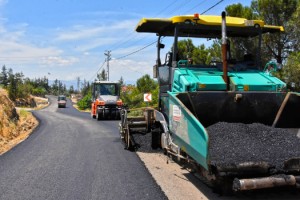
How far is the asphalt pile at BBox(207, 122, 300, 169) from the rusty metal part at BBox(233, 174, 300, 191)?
0.66 ft

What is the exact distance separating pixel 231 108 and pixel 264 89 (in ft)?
2.56

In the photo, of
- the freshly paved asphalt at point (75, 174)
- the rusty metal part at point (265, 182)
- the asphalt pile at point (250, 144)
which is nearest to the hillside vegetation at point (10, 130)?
the freshly paved asphalt at point (75, 174)

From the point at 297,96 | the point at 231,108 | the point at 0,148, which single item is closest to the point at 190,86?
the point at 231,108

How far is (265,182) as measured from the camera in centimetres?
439

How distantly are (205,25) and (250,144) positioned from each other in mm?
2918

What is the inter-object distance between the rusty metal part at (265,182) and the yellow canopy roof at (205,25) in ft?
11.8

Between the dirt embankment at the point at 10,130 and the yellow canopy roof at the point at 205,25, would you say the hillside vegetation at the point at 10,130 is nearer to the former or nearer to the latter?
the dirt embankment at the point at 10,130

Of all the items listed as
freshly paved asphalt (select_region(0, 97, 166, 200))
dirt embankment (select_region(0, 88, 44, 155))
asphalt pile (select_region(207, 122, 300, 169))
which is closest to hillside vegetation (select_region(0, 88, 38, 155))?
dirt embankment (select_region(0, 88, 44, 155))

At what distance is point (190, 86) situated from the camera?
638 centimetres

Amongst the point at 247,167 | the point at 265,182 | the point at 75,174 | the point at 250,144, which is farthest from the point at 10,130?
the point at 265,182

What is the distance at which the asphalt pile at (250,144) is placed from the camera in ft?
15.5

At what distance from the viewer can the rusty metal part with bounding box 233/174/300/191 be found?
434 cm

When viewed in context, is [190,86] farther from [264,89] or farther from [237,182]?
[237,182]

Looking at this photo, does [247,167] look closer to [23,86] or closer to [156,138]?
[156,138]
